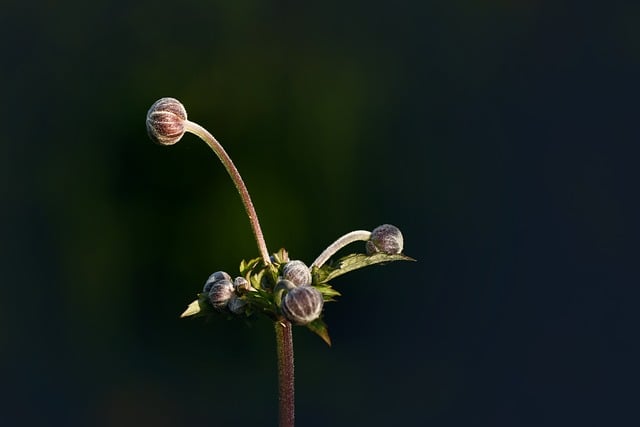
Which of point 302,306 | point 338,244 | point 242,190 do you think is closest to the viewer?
point 302,306

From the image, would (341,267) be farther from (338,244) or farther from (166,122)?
(166,122)

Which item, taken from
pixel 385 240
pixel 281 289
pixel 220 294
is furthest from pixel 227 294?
pixel 385 240

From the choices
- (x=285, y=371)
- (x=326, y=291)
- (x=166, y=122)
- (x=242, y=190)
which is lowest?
(x=285, y=371)

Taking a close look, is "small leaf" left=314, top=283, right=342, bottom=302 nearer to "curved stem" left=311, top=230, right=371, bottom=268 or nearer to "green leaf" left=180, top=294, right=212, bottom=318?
"curved stem" left=311, top=230, right=371, bottom=268

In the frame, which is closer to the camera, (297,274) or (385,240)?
(297,274)

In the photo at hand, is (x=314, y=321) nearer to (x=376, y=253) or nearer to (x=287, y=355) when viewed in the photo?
(x=287, y=355)

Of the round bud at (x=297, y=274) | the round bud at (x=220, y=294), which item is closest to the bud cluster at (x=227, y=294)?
the round bud at (x=220, y=294)

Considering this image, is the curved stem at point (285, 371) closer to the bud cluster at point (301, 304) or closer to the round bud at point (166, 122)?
the bud cluster at point (301, 304)

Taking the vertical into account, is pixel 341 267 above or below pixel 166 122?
below

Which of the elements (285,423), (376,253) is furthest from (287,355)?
(376,253)
